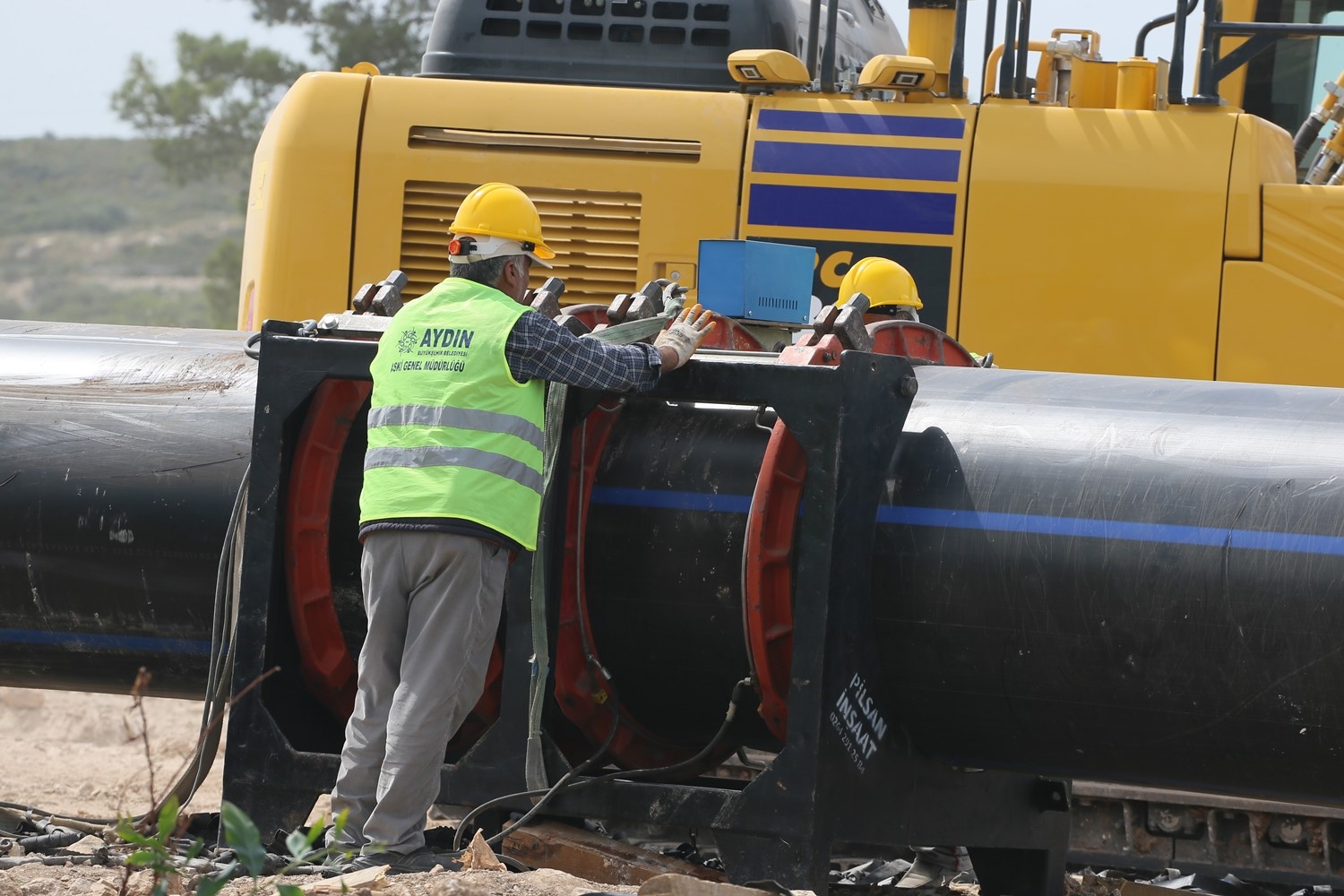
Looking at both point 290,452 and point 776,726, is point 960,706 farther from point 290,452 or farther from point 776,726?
point 290,452

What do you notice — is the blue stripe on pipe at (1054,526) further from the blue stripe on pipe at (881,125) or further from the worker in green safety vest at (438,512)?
the blue stripe on pipe at (881,125)

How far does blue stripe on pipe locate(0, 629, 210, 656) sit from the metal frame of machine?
18.1 inches

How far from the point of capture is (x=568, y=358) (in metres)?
4.46

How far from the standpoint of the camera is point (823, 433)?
439 centimetres

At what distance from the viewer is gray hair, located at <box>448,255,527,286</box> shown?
4.73 meters

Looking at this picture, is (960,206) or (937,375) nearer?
(937,375)

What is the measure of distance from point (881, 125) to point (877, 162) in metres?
0.15

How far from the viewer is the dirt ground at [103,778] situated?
4.18 meters

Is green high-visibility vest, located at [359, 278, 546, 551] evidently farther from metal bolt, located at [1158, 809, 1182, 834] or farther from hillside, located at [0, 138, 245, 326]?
hillside, located at [0, 138, 245, 326]

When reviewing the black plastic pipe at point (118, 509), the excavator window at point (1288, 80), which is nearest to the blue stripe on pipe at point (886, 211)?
the excavator window at point (1288, 80)

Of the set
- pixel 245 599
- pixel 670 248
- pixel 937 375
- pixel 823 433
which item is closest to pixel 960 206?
pixel 670 248

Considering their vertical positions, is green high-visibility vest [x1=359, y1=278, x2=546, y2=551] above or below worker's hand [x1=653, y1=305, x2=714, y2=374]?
below

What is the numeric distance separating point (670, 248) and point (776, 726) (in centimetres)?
273

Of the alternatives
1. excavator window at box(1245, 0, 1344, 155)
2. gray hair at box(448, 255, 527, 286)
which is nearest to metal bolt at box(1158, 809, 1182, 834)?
excavator window at box(1245, 0, 1344, 155)
